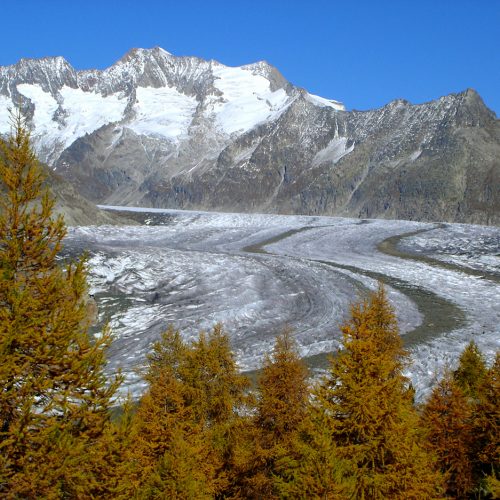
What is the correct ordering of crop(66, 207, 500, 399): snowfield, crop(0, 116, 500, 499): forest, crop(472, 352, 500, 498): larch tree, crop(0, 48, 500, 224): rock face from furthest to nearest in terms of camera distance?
1. crop(0, 48, 500, 224): rock face
2. crop(66, 207, 500, 399): snowfield
3. crop(472, 352, 500, 498): larch tree
4. crop(0, 116, 500, 499): forest

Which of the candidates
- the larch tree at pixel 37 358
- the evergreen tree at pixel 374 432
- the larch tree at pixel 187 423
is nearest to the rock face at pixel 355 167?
the larch tree at pixel 187 423

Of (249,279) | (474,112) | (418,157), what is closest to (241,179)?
(418,157)

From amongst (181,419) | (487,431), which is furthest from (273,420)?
(487,431)

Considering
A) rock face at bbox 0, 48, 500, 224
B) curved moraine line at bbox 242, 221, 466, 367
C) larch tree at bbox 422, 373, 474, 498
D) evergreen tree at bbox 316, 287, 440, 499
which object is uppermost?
rock face at bbox 0, 48, 500, 224

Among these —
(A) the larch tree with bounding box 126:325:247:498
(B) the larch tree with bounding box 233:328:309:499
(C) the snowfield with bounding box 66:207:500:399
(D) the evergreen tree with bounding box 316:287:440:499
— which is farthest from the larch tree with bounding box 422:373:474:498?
(C) the snowfield with bounding box 66:207:500:399

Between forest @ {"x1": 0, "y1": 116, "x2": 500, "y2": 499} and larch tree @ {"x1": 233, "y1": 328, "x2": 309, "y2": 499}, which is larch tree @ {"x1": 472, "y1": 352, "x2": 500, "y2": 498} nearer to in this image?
forest @ {"x1": 0, "y1": 116, "x2": 500, "y2": 499}

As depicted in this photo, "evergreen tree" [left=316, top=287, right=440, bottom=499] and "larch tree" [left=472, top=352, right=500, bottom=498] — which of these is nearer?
"evergreen tree" [left=316, top=287, right=440, bottom=499]

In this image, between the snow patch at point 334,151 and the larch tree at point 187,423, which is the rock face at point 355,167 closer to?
the snow patch at point 334,151
